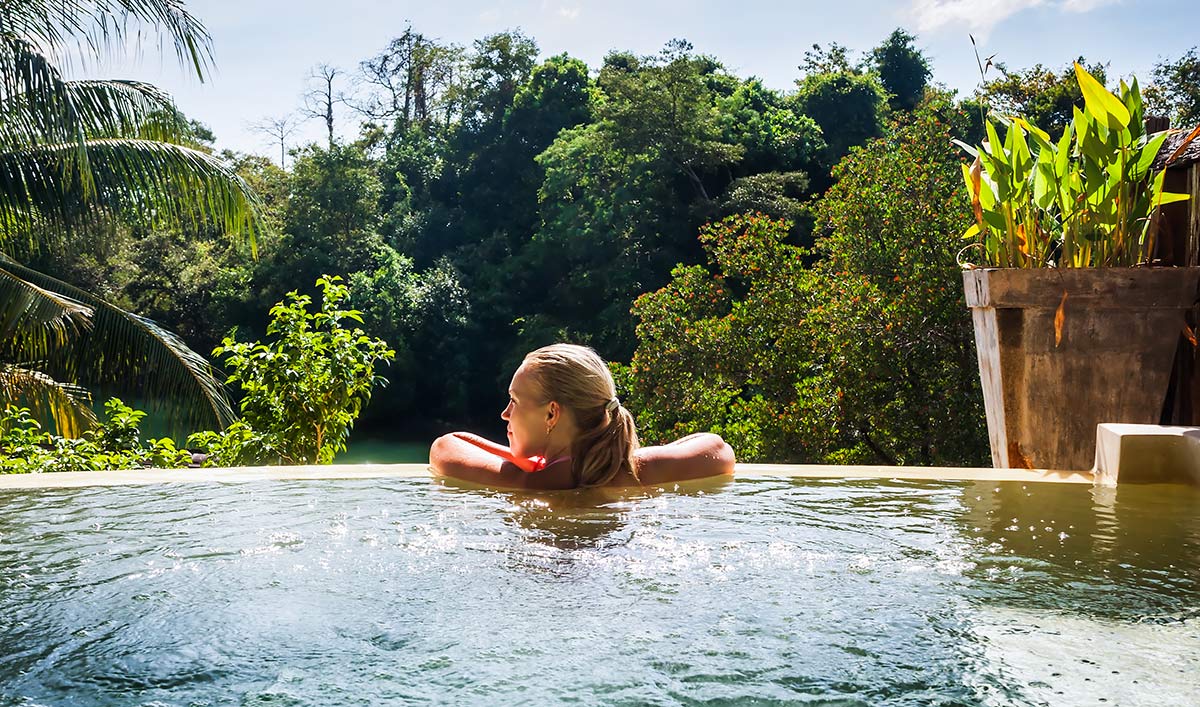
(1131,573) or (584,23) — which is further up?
(584,23)

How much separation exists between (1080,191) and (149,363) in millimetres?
7986

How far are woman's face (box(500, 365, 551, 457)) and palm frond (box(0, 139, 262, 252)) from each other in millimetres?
7224

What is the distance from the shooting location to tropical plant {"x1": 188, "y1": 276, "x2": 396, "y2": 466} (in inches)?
281

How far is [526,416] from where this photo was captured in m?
3.67

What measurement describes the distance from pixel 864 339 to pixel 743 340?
78.6 inches

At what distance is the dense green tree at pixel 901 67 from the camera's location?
33906mm

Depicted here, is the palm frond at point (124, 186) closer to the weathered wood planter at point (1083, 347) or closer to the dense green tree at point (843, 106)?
the weathered wood planter at point (1083, 347)

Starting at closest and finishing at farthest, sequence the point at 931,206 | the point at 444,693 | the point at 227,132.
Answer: the point at 444,693 → the point at 931,206 → the point at 227,132

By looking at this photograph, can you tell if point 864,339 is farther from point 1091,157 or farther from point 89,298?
point 89,298

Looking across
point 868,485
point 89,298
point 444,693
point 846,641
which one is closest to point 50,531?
point 444,693

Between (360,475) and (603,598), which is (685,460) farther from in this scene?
(603,598)

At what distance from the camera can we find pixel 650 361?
13258 millimetres

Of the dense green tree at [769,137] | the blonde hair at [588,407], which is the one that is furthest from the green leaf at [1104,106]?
the dense green tree at [769,137]

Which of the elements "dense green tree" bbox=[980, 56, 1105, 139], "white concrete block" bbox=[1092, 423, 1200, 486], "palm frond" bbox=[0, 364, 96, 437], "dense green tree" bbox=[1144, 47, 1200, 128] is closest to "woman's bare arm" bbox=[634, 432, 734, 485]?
"white concrete block" bbox=[1092, 423, 1200, 486]
